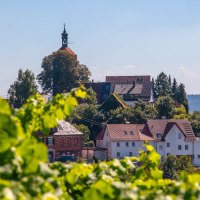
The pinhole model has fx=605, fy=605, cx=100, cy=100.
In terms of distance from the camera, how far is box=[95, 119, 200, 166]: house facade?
55062 mm

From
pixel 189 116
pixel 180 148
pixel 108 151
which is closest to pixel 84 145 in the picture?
pixel 108 151

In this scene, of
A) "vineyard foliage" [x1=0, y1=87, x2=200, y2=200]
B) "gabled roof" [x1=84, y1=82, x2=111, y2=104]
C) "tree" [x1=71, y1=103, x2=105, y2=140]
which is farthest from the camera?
"gabled roof" [x1=84, y1=82, x2=111, y2=104]

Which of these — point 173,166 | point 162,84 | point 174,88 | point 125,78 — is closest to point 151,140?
point 173,166

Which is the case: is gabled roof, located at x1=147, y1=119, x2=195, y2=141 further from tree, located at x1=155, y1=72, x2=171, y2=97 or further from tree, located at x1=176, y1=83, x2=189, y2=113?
tree, located at x1=155, y1=72, x2=171, y2=97

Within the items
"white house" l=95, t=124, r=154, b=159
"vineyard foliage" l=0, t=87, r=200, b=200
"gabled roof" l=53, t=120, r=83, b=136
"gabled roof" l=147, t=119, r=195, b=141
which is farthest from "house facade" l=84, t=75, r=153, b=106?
"vineyard foliage" l=0, t=87, r=200, b=200

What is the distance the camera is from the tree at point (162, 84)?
3489 inches

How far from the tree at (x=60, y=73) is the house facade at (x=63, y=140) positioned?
92.1 feet

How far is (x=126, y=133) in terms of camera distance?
5556 centimetres

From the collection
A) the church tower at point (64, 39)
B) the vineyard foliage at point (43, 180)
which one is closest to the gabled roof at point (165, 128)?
the church tower at point (64, 39)

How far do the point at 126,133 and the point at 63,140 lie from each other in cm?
726

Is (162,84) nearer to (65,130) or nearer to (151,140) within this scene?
(151,140)

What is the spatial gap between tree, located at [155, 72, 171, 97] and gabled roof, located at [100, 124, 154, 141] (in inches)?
1266

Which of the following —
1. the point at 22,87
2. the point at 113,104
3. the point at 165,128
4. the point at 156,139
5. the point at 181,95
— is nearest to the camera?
the point at 156,139

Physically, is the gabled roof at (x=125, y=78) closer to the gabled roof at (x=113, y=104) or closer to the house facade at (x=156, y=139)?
the gabled roof at (x=113, y=104)
